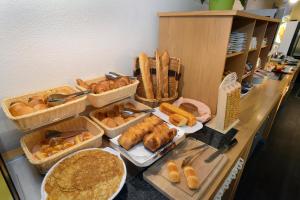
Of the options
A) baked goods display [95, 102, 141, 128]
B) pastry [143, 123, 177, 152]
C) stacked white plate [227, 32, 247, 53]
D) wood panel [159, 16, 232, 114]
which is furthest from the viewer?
stacked white plate [227, 32, 247, 53]

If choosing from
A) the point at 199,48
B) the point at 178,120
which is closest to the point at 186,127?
the point at 178,120

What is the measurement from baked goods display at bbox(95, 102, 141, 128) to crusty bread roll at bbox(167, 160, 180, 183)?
27cm

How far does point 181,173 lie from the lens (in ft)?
2.10

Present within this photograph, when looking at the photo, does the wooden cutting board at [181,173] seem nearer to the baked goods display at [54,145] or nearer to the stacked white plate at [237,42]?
the baked goods display at [54,145]

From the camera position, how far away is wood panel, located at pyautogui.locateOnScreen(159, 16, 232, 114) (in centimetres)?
89

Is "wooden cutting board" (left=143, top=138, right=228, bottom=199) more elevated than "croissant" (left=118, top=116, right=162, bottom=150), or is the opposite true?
"croissant" (left=118, top=116, right=162, bottom=150)

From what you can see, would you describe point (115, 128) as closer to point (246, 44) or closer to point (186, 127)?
point (186, 127)

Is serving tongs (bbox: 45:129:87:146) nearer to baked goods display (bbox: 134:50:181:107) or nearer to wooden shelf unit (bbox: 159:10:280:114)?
baked goods display (bbox: 134:50:181:107)

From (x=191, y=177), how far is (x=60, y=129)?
0.55 metres

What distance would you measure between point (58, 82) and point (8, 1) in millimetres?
321

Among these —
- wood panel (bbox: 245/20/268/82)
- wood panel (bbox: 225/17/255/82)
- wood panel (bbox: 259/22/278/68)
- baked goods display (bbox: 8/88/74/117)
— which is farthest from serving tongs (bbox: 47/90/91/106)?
wood panel (bbox: 259/22/278/68)

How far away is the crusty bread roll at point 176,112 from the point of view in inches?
32.4

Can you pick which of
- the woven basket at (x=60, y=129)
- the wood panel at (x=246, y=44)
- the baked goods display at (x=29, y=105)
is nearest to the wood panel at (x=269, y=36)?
the wood panel at (x=246, y=44)

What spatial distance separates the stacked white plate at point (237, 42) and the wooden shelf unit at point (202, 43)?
0.04 m
